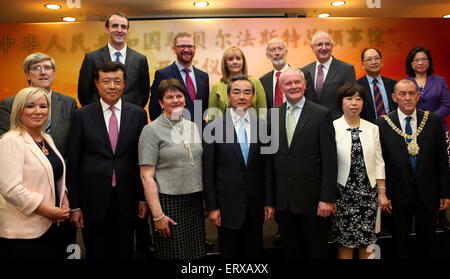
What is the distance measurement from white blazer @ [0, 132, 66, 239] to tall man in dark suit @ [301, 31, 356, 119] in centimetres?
232

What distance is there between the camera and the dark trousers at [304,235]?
2.60m

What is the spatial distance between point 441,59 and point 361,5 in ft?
5.94

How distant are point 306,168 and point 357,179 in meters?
0.49

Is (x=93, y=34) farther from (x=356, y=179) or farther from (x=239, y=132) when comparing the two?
(x=356, y=179)

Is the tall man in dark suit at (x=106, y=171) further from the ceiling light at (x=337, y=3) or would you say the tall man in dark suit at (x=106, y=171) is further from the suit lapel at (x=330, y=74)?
the ceiling light at (x=337, y=3)

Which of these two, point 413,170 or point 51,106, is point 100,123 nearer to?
point 51,106

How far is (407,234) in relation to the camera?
9.67 feet

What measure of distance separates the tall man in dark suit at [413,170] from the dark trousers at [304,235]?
68 centimetres

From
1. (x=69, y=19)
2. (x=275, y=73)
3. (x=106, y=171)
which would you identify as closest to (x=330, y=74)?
(x=275, y=73)

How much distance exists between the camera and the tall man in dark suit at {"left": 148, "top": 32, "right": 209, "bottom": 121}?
338 centimetres

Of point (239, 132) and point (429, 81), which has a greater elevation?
point (429, 81)

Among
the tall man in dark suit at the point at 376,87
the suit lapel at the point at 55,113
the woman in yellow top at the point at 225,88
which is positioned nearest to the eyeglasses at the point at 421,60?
the tall man in dark suit at the point at 376,87

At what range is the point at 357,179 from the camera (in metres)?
2.76
